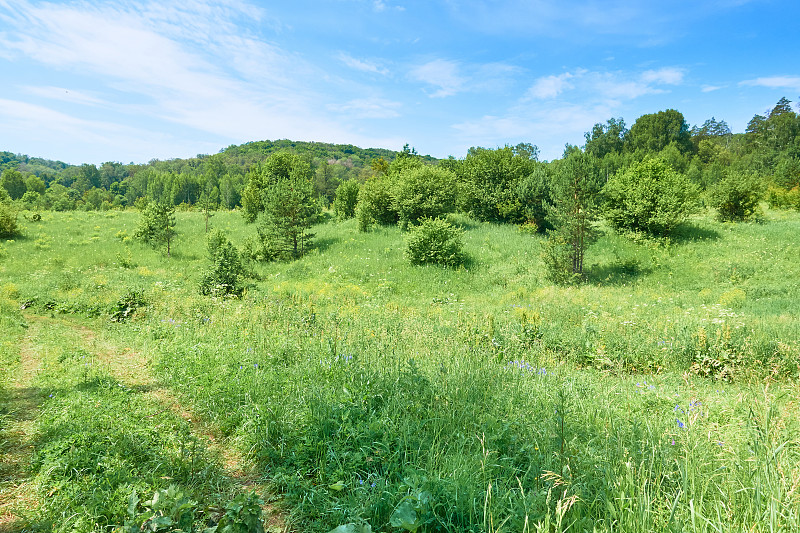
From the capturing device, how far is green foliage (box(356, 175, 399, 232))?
87.0 ft

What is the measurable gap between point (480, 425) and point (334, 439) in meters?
→ 1.33

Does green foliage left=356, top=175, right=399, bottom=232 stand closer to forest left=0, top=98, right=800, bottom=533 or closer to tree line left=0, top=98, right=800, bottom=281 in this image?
tree line left=0, top=98, right=800, bottom=281

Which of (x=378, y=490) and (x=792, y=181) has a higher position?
(x=792, y=181)

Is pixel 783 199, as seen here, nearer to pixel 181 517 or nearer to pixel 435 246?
pixel 435 246

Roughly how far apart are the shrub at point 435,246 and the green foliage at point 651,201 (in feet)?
29.5

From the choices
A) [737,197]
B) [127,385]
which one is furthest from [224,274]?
[737,197]

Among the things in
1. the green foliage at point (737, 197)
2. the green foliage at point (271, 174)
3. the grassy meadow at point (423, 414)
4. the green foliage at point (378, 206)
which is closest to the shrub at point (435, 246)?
the grassy meadow at point (423, 414)

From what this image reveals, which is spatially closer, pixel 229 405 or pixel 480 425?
pixel 480 425

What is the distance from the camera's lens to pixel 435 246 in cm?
1822

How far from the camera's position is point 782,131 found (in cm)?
5784

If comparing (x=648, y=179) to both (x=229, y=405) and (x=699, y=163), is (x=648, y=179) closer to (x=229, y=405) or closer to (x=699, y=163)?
(x=229, y=405)

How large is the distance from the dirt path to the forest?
27 millimetres

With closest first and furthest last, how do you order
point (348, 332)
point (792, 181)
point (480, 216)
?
point (348, 332), point (480, 216), point (792, 181)

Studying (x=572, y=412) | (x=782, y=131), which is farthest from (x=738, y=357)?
(x=782, y=131)
